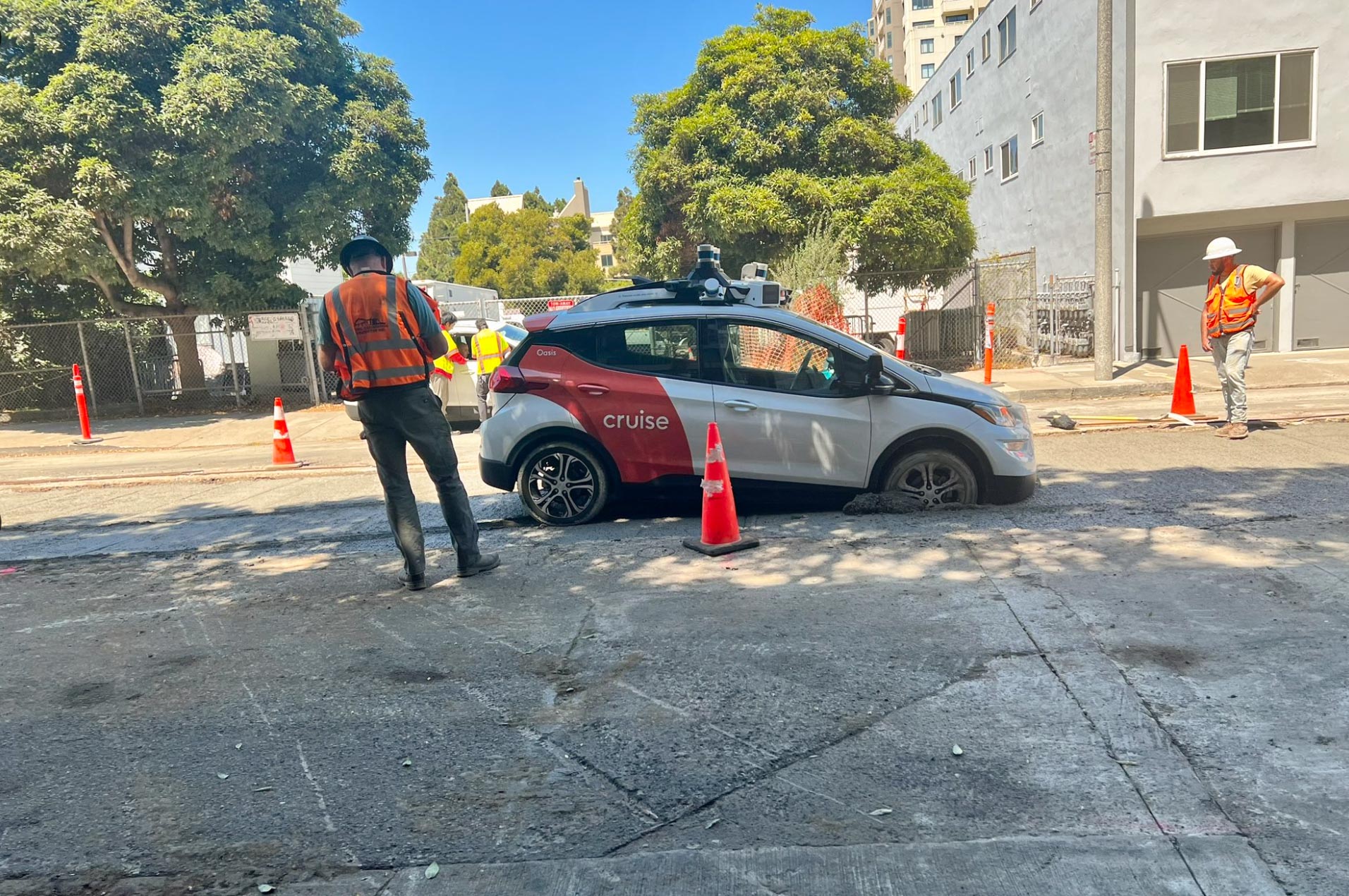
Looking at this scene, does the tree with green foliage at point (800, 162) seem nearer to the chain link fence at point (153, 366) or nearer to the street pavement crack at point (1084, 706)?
the chain link fence at point (153, 366)

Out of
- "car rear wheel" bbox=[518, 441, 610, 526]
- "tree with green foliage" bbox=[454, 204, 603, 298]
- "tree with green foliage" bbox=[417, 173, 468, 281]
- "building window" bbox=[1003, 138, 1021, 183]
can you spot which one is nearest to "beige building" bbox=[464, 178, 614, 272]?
"tree with green foliage" bbox=[417, 173, 468, 281]

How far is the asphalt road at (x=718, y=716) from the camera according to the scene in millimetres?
2697

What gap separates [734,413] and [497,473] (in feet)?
6.03

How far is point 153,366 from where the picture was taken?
62.0 feet

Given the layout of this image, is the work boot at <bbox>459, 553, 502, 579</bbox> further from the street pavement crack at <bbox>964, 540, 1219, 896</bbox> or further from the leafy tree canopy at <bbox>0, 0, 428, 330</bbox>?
the leafy tree canopy at <bbox>0, 0, 428, 330</bbox>

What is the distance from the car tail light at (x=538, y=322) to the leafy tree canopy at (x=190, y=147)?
1203 cm

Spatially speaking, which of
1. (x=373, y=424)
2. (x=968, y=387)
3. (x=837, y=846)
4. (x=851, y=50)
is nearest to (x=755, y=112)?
(x=851, y=50)

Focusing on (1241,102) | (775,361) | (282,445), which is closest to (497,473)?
(775,361)

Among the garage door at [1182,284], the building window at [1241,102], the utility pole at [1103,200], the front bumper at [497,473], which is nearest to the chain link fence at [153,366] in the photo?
the front bumper at [497,473]

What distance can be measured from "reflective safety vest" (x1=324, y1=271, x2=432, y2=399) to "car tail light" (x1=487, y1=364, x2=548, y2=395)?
1582 mm

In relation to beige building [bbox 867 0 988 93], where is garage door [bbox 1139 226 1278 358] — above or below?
below

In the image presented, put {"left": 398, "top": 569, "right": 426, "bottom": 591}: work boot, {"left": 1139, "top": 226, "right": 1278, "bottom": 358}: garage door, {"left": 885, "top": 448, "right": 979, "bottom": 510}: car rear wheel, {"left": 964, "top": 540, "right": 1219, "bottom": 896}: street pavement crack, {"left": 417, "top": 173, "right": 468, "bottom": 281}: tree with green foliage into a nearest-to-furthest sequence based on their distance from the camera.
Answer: {"left": 964, "top": 540, "right": 1219, "bottom": 896}: street pavement crack
{"left": 398, "top": 569, "right": 426, "bottom": 591}: work boot
{"left": 885, "top": 448, "right": 979, "bottom": 510}: car rear wheel
{"left": 1139, "top": 226, "right": 1278, "bottom": 358}: garage door
{"left": 417, "top": 173, "right": 468, "bottom": 281}: tree with green foliage

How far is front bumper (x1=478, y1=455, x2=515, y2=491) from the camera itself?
6844 millimetres

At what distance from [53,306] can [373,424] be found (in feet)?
57.1
